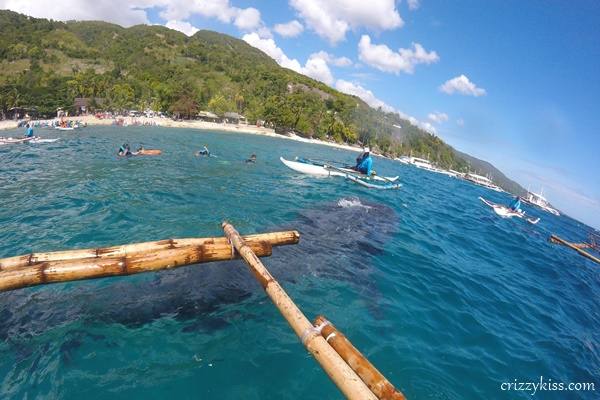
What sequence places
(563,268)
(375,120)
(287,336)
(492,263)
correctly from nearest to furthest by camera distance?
(287,336) → (492,263) → (563,268) → (375,120)

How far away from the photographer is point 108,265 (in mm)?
5480

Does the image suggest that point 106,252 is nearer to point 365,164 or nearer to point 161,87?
point 365,164

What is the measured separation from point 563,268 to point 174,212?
23.6m

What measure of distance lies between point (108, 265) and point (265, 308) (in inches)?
142

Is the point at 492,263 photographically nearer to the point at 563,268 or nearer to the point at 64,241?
the point at 563,268

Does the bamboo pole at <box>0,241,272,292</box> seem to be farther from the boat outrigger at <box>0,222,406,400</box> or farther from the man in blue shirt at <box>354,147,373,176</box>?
the man in blue shirt at <box>354,147,373,176</box>

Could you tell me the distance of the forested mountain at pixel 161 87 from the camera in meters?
94.8

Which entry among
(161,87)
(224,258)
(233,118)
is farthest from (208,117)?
(224,258)

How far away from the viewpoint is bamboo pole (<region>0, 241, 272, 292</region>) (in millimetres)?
4871

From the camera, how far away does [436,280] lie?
11562mm

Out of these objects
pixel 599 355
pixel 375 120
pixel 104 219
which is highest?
pixel 375 120

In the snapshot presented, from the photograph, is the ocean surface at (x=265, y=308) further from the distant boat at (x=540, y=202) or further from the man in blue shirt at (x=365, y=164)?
the distant boat at (x=540, y=202)

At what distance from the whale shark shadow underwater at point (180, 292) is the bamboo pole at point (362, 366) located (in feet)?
10.8

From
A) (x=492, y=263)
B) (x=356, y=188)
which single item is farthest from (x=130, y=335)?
(x=356, y=188)
